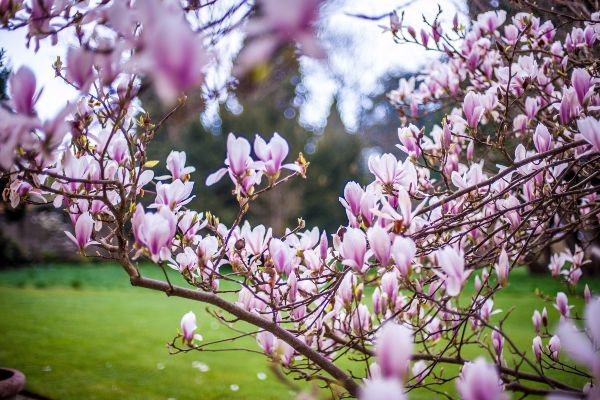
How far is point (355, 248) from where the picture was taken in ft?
3.28

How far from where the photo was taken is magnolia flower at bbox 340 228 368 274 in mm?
995

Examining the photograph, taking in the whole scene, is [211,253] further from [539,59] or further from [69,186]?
[539,59]

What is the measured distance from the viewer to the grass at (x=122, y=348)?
10.1 ft

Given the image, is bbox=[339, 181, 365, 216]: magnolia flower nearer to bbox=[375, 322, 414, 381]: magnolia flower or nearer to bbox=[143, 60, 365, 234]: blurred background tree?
bbox=[375, 322, 414, 381]: magnolia flower

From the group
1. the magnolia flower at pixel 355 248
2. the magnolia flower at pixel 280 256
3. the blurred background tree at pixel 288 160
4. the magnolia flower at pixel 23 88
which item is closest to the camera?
the magnolia flower at pixel 23 88

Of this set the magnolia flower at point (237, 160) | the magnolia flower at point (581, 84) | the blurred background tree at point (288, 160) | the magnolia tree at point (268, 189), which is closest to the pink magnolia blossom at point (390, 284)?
the magnolia tree at point (268, 189)

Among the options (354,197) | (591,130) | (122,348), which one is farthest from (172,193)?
(122,348)

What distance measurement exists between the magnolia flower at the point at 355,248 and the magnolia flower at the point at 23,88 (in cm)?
67

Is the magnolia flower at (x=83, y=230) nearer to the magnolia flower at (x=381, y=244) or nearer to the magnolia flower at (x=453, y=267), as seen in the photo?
the magnolia flower at (x=381, y=244)

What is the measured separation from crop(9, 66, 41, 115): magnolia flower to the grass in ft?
4.69

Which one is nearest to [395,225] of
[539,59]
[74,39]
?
[74,39]

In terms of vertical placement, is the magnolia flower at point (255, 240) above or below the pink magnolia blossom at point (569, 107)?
below

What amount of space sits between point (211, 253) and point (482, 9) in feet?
7.55

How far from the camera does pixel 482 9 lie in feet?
8.46
